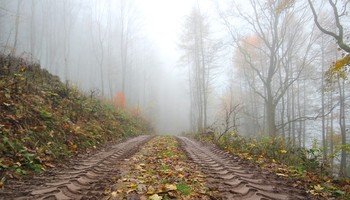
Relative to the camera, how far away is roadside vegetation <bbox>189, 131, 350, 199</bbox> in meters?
3.13

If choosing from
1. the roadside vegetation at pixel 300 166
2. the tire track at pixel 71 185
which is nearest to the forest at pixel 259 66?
the roadside vegetation at pixel 300 166

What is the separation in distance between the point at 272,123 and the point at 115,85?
130 feet

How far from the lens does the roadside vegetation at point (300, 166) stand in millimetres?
3127

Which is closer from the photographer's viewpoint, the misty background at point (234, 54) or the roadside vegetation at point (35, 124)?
the roadside vegetation at point (35, 124)

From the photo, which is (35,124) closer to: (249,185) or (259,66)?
(249,185)

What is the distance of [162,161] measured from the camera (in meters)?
5.05

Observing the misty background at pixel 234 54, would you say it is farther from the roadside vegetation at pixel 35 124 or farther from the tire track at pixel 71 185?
the tire track at pixel 71 185

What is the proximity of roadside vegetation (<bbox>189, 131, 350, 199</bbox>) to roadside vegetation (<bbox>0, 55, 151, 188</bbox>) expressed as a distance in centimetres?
460

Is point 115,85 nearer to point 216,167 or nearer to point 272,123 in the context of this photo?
point 272,123

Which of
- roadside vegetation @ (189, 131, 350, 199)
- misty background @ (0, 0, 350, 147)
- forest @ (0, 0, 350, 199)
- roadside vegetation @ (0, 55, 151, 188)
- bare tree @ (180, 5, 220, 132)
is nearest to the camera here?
roadside vegetation @ (189, 131, 350, 199)

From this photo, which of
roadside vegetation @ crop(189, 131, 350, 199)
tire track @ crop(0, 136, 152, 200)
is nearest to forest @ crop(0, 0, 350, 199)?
roadside vegetation @ crop(189, 131, 350, 199)

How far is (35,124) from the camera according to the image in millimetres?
5797

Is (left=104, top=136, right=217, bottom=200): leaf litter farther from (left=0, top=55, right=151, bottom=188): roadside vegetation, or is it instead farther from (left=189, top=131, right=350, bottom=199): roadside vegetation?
(left=0, top=55, right=151, bottom=188): roadside vegetation

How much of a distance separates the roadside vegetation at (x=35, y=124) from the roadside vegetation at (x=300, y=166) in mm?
4601
